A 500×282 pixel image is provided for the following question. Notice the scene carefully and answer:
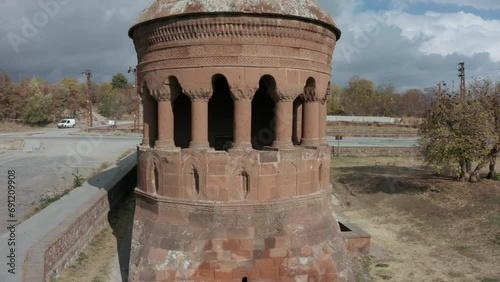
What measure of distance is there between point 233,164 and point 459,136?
11.5 metres

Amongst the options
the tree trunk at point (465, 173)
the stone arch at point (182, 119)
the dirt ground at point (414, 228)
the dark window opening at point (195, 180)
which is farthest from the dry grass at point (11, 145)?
the tree trunk at point (465, 173)

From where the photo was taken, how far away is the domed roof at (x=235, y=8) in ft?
21.8

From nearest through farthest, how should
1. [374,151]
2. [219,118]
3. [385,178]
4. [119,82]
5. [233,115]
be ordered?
[233,115] → [219,118] → [385,178] → [374,151] → [119,82]

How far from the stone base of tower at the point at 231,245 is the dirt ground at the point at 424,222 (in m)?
2.17

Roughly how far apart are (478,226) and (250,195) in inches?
339

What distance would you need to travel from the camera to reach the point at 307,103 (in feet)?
26.1

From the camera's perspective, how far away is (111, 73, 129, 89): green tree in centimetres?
9769

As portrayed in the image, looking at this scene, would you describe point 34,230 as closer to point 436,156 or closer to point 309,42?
point 309,42

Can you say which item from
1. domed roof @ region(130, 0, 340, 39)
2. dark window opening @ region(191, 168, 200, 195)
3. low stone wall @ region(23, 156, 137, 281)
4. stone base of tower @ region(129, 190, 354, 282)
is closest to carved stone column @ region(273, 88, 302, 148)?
stone base of tower @ region(129, 190, 354, 282)

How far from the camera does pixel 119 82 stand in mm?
97688

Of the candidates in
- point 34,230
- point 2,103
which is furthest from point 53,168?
point 2,103

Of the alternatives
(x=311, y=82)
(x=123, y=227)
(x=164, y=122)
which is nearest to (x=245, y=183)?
(x=164, y=122)

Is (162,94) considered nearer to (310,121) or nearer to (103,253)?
(310,121)

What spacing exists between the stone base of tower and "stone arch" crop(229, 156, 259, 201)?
0.16 meters
